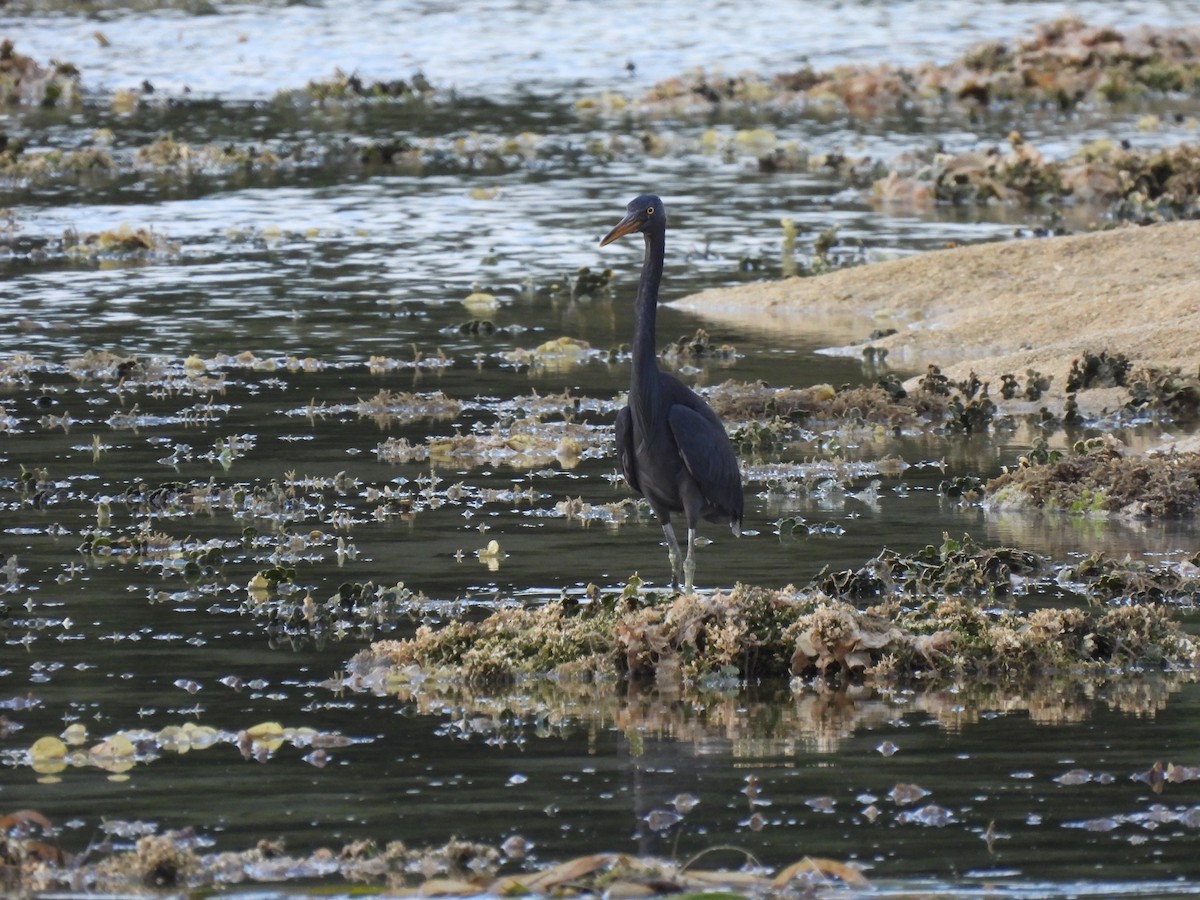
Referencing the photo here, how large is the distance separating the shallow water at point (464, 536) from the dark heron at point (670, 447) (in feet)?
2.00

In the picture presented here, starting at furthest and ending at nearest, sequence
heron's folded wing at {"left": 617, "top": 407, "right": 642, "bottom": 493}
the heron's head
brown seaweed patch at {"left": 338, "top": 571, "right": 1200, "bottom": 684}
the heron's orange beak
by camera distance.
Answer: the heron's head < the heron's orange beak < heron's folded wing at {"left": 617, "top": 407, "right": 642, "bottom": 493} < brown seaweed patch at {"left": 338, "top": 571, "right": 1200, "bottom": 684}

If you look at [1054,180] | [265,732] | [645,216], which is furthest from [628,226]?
[1054,180]

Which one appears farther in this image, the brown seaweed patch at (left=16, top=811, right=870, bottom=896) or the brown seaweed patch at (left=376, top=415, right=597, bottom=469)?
the brown seaweed patch at (left=376, top=415, right=597, bottom=469)

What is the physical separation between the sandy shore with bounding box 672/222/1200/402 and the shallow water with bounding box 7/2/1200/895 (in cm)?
81

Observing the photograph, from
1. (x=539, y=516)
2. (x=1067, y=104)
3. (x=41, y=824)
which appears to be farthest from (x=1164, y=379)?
(x=1067, y=104)

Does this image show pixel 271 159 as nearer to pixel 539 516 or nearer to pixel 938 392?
pixel 938 392

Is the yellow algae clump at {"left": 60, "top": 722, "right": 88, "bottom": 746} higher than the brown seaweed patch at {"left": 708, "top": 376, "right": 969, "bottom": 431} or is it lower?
higher

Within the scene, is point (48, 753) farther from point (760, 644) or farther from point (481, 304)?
point (481, 304)

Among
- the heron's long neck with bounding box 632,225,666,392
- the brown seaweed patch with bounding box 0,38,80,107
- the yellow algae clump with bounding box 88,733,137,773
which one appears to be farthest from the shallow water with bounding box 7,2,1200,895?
the brown seaweed patch with bounding box 0,38,80,107

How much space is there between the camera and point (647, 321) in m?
12.0

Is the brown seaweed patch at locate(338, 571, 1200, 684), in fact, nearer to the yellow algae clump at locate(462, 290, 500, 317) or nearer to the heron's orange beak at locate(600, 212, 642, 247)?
the heron's orange beak at locate(600, 212, 642, 247)

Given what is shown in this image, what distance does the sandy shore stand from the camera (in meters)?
18.5

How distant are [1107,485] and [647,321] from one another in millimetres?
3764

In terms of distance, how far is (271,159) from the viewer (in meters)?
33.2
